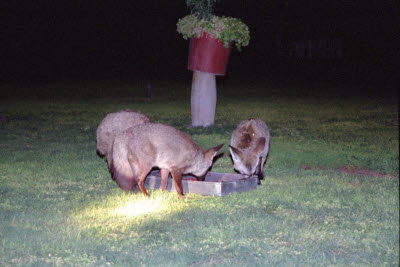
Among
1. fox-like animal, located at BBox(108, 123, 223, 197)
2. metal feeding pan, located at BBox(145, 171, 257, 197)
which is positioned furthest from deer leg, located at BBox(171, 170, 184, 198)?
metal feeding pan, located at BBox(145, 171, 257, 197)

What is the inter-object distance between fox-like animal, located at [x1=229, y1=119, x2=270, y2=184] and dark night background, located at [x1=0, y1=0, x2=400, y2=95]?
30703mm

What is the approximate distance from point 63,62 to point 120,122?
4295cm

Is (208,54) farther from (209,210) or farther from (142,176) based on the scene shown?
(209,210)

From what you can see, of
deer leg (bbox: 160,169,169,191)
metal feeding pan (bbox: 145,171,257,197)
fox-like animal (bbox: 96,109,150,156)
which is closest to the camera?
metal feeding pan (bbox: 145,171,257,197)

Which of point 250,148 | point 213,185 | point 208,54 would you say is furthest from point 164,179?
point 208,54

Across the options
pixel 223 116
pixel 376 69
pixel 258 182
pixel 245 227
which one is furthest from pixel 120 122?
pixel 376 69

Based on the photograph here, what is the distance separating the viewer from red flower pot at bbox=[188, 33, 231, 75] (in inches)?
543

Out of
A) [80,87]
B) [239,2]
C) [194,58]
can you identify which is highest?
[239,2]

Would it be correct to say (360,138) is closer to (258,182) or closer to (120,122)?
(258,182)

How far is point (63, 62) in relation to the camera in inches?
1988

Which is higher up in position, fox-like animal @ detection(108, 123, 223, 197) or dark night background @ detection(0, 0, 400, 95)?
dark night background @ detection(0, 0, 400, 95)

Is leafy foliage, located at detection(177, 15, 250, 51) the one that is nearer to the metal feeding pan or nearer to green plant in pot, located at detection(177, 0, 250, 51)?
green plant in pot, located at detection(177, 0, 250, 51)

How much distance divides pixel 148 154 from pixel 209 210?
1.30 m

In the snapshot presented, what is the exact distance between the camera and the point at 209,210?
24.2 ft
